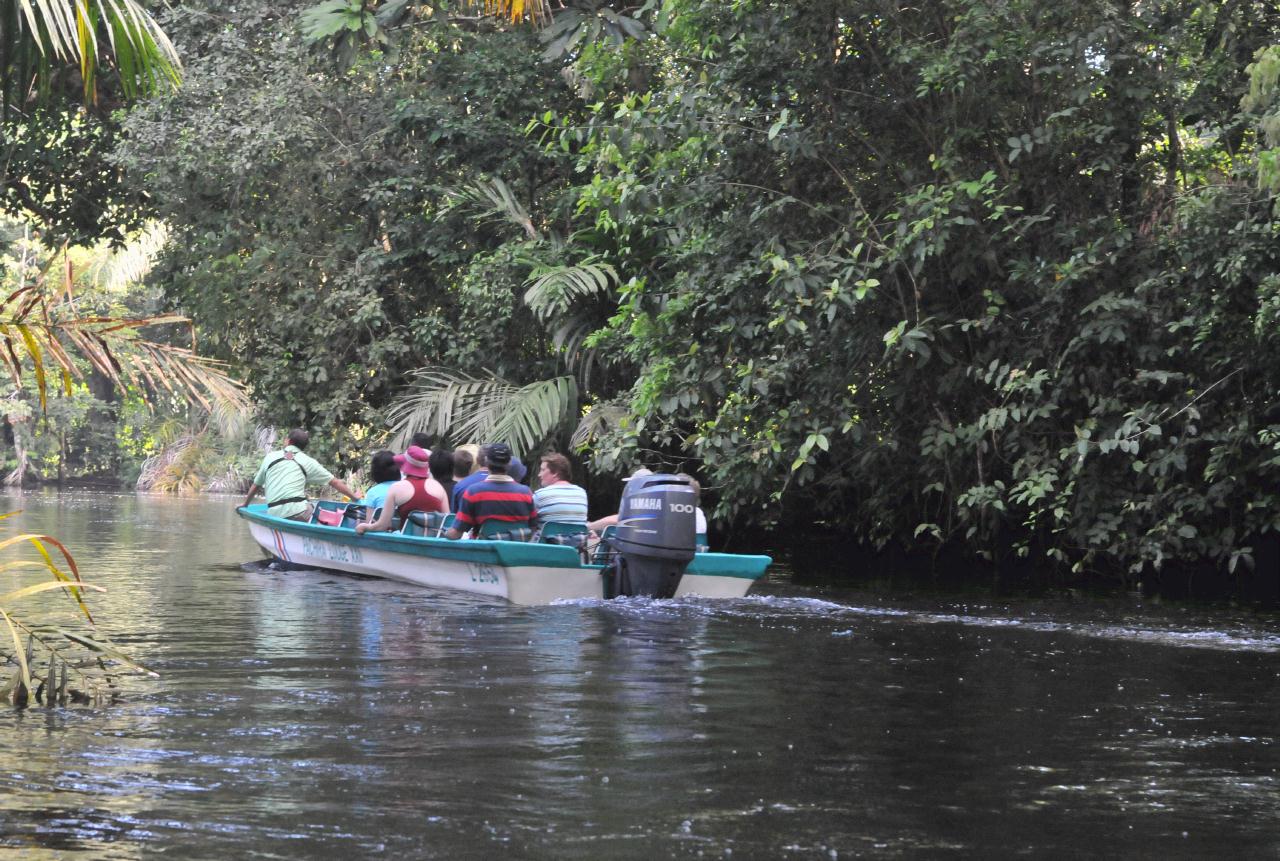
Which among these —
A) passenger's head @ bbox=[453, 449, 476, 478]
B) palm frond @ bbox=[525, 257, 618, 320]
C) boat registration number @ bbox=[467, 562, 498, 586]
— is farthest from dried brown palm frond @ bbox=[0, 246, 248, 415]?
palm frond @ bbox=[525, 257, 618, 320]

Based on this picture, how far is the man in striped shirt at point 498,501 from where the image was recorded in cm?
A: 1415

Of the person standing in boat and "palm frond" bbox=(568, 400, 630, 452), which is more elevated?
"palm frond" bbox=(568, 400, 630, 452)

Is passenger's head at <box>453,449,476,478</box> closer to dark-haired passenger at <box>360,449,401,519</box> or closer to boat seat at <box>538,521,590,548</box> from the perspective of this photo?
dark-haired passenger at <box>360,449,401,519</box>

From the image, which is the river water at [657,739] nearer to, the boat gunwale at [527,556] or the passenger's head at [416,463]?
the boat gunwale at [527,556]

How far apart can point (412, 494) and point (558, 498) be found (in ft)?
5.65

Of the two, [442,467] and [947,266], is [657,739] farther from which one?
[947,266]

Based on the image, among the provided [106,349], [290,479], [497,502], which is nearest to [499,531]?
[497,502]

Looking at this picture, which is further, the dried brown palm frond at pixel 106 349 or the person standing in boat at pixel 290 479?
the person standing in boat at pixel 290 479

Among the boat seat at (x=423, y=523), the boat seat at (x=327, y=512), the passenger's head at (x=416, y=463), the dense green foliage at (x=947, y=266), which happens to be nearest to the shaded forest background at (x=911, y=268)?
the dense green foliage at (x=947, y=266)

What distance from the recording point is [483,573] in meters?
13.9

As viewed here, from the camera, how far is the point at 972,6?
616 inches

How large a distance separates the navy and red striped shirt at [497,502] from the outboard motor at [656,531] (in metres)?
1.30

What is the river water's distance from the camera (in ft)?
18.1

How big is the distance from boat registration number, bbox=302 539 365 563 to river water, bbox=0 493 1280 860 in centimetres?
316
